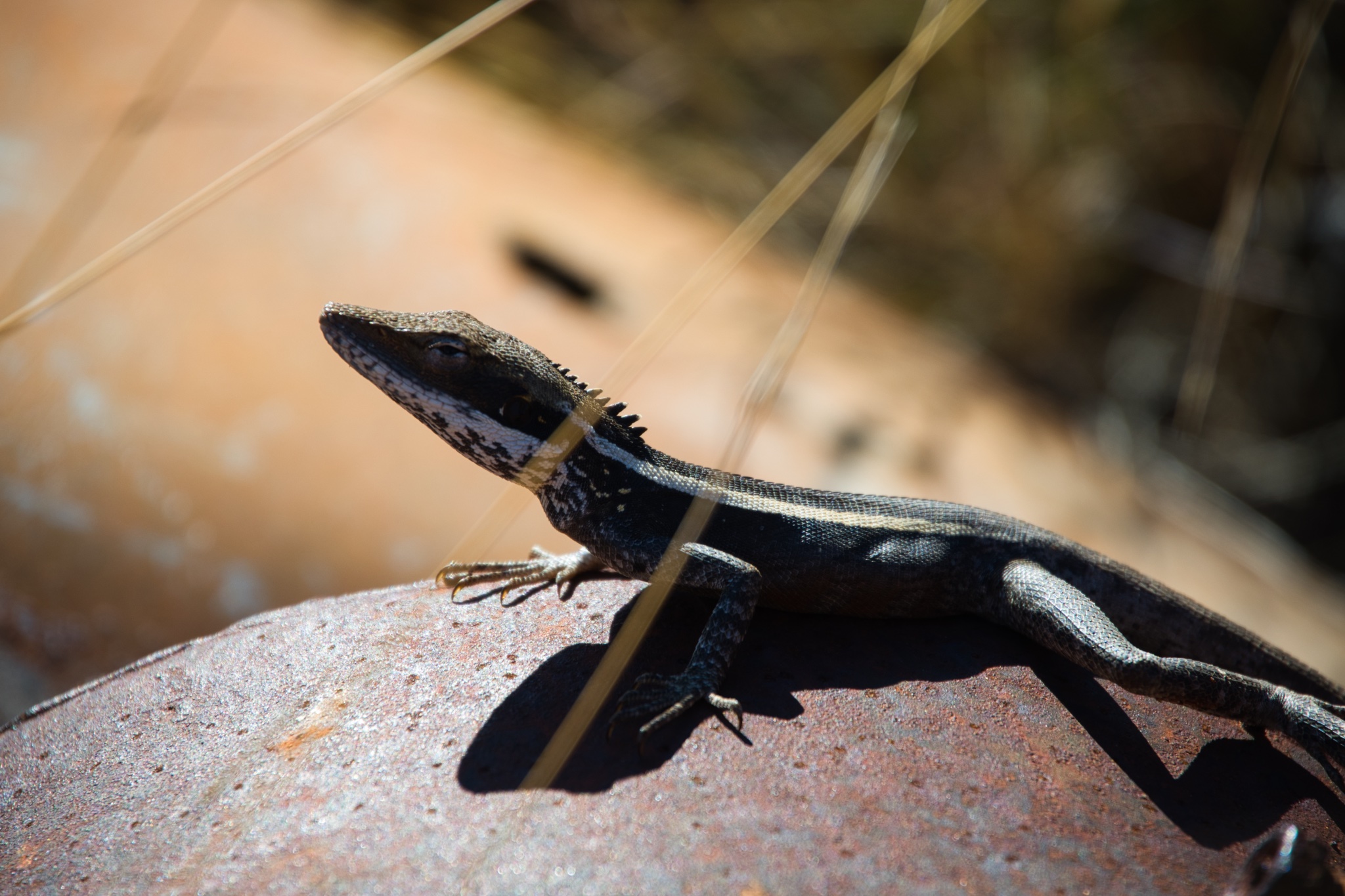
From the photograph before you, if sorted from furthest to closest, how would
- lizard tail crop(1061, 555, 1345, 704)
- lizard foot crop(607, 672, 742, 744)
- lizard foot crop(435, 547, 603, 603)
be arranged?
lizard tail crop(1061, 555, 1345, 704), lizard foot crop(435, 547, 603, 603), lizard foot crop(607, 672, 742, 744)

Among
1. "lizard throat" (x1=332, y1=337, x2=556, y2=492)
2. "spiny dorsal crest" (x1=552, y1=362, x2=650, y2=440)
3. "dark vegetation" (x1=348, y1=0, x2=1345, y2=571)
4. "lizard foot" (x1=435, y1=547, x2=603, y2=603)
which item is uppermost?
"dark vegetation" (x1=348, y1=0, x2=1345, y2=571)

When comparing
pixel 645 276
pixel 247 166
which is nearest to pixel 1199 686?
pixel 247 166

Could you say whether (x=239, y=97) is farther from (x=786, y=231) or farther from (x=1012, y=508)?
(x=1012, y=508)

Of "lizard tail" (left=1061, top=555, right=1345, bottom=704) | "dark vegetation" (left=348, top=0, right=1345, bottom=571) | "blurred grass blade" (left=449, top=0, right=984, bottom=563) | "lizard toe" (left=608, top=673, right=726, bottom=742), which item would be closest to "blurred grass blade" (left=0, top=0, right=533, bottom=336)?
"blurred grass blade" (left=449, top=0, right=984, bottom=563)

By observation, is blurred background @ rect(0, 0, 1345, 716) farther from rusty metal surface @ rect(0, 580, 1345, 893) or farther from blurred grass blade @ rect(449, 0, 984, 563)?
blurred grass blade @ rect(449, 0, 984, 563)

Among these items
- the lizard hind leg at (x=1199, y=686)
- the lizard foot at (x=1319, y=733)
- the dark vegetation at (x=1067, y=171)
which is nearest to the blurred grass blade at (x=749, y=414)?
the lizard hind leg at (x=1199, y=686)

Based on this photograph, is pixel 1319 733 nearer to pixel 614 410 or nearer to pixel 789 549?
pixel 789 549

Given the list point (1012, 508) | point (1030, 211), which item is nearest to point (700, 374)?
point (1012, 508)
